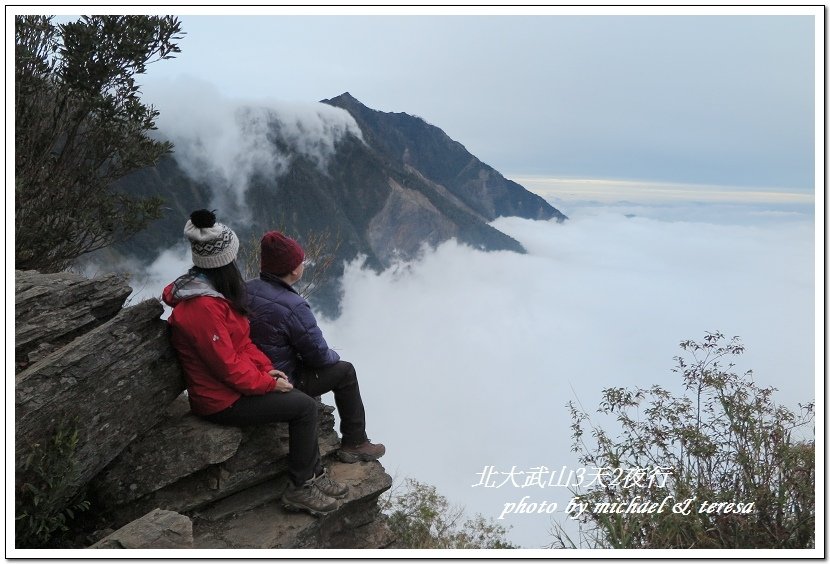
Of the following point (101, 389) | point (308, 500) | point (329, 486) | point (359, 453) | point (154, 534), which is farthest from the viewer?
point (359, 453)

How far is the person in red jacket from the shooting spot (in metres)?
4.48

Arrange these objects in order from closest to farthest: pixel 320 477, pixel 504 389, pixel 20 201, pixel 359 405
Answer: pixel 320 477, pixel 359 405, pixel 20 201, pixel 504 389

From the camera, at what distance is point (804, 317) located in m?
5.31

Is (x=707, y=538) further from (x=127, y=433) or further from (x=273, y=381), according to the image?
(x=127, y=433)

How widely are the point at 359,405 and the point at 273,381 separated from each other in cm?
125

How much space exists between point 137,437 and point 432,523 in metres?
4.55

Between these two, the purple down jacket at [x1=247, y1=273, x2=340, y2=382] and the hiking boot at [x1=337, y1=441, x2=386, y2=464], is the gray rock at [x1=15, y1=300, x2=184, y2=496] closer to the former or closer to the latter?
the purple down jacket at [x1=247, y1=273, x2=340, y2=382]

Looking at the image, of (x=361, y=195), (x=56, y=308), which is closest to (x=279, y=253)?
(x=56, y=308)

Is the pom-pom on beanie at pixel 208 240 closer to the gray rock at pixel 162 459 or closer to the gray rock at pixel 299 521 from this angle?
the gray rock at pixel 162 459

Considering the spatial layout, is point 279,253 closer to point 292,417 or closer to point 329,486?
point 292,417

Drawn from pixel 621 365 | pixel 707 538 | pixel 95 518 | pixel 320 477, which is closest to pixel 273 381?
pixel 320 477

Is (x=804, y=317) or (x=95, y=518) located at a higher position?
(x=804, y=317)

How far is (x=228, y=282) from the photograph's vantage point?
15.0 feet

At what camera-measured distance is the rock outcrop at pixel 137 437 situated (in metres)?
4.29
